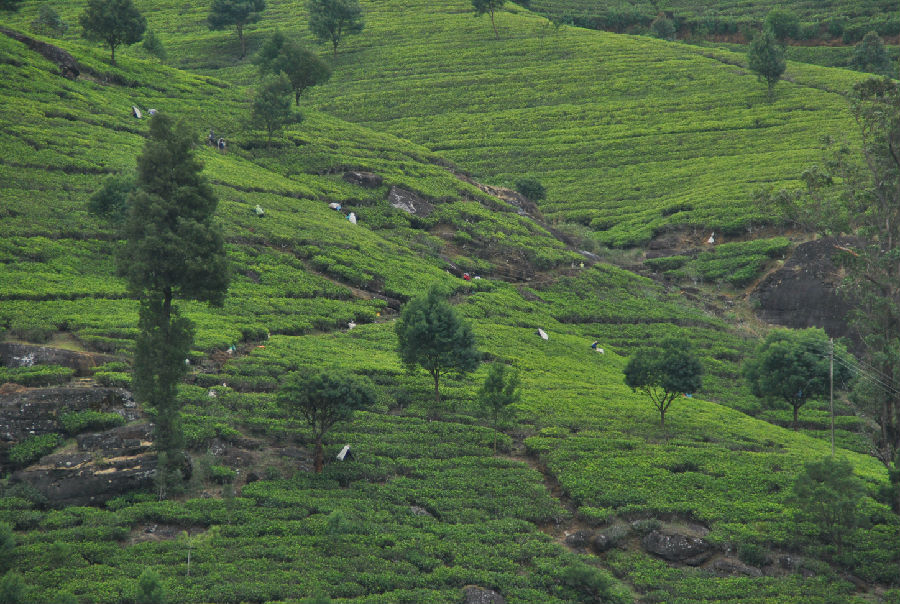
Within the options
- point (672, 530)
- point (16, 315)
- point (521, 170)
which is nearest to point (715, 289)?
point (521, 170)

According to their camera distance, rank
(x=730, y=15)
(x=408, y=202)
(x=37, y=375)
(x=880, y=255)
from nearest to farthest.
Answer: (x=37, y=375)
(x=880, y=255)
(x=408, y=202)
(x=730, y=15)

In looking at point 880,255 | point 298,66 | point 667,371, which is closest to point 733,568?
point 667,371

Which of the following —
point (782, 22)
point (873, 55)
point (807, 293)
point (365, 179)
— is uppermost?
point (782, 22)

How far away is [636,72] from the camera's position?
106 meters

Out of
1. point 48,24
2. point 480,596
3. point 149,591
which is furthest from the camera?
point 48,24

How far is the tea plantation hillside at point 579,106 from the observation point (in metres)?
78.9

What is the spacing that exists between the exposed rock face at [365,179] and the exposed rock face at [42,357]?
37625 mm

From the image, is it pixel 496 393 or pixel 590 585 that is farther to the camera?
pixel 496 393

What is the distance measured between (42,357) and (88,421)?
15.9ft

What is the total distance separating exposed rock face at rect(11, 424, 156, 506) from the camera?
27.0 m

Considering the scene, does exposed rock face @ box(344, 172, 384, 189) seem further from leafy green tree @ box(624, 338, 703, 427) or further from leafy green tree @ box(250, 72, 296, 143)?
leafy green tree @ box(624, 338, 703, 427)

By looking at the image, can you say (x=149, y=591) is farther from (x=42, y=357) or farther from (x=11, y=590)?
(x=42, y=357)

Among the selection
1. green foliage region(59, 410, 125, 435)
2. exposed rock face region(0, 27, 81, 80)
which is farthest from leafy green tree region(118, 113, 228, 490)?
exposed rock face region(0, 27, 81, 80)

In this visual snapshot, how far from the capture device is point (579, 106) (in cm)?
9875
